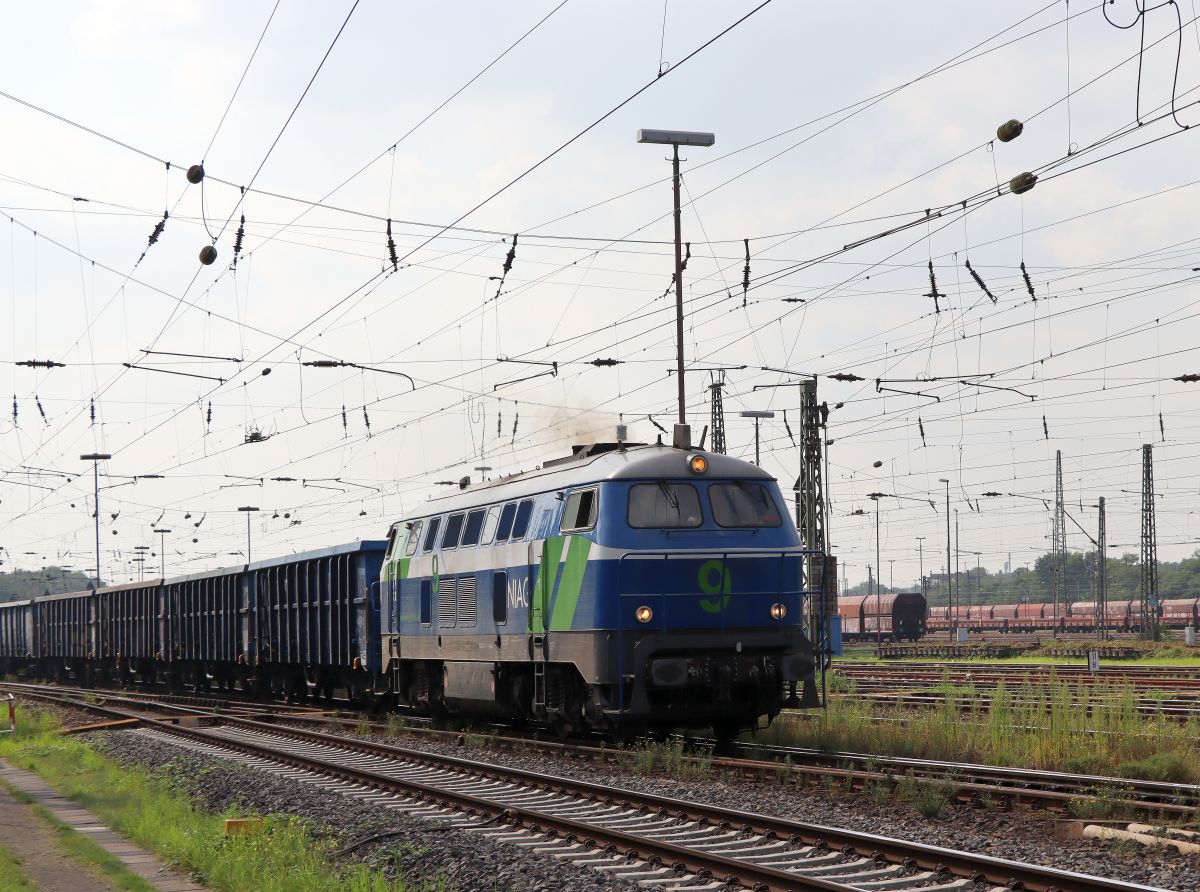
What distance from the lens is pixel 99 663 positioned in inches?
2058

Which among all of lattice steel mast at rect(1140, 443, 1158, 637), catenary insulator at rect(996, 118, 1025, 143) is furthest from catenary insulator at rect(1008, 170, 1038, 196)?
lattice steel mast at rect(1140, 443, 1158, 637)

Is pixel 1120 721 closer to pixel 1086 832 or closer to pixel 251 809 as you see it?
pixel 1086 832

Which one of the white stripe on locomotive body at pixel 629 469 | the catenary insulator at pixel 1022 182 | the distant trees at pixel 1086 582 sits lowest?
the distant trees at pixel 1086 582

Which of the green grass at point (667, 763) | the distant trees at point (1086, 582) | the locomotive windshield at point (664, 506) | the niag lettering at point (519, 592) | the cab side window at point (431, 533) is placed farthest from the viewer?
the distant trees at point (1086, 582)

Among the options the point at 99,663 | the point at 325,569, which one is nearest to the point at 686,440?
the point at 325,569

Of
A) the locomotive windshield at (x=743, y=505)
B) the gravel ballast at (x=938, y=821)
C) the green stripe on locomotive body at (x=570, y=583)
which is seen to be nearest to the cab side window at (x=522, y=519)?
the green stripe on locomotive body at (x=570, y=583)

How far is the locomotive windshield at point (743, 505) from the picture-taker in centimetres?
1780

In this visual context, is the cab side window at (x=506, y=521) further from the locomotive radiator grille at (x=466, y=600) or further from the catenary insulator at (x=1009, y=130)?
the catenary insulator at (x=1009, y=130)

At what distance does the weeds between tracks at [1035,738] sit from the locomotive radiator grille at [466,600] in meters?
4.63

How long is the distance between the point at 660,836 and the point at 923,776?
3.73 m

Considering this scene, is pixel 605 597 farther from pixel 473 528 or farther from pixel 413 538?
pixel 413 538

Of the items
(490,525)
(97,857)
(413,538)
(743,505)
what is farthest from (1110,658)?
(97,857)

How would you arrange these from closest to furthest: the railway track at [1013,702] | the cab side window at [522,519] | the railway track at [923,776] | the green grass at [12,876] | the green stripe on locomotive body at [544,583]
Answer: the green grass at [12,876]
the railway track at [923,776]
the green stripe on locomotive body at [544,583]
the railway track at [1013,702]
the cab side window at [522,519]

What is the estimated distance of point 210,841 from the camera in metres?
11.9
